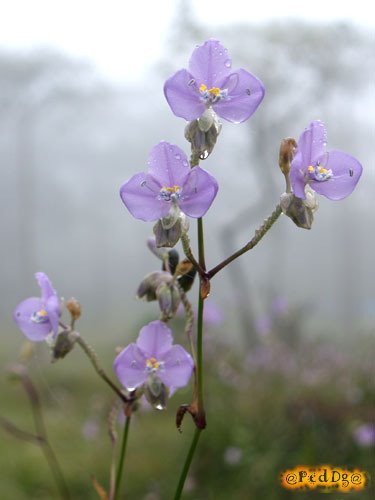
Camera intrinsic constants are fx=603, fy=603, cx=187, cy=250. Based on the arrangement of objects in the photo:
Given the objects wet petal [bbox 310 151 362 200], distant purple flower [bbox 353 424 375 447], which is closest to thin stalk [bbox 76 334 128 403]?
wet petal [bbox 310 151 362 200]

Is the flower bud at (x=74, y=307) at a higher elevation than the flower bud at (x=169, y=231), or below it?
below

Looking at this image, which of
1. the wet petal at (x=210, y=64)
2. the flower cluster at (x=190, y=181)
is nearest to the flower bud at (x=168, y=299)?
the flower cluster at (x=190, y=181)

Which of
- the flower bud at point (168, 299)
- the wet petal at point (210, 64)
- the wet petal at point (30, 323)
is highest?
the wet petal at point (210, 64)

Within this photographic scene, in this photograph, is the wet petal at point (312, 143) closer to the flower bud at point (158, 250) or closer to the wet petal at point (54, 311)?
the flower bud at point (158, 250)

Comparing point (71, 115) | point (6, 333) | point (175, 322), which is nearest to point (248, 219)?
point (175, 322)

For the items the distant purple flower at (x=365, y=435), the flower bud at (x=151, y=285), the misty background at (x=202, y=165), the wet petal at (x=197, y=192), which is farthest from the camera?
the misty background at (x=202, y=165)

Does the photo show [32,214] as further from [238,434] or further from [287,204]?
[287,204]

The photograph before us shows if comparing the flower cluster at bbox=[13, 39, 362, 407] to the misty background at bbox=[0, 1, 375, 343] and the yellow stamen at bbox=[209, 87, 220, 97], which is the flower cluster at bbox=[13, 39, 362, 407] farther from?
the misty background at bbox=[0, 1, 375, 343]
